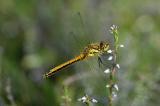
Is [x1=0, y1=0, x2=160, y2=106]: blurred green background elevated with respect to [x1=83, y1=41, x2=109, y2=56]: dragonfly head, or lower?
elevated

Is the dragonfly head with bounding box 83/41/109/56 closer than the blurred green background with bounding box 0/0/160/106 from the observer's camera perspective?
Yes

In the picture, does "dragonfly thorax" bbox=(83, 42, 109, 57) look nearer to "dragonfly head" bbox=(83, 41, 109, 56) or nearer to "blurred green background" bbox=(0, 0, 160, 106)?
"dragonfly head" bbox=(83, 41, 109, 56)

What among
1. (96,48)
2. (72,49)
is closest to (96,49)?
(96,48)

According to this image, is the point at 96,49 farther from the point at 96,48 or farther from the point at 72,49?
the point at 72,49

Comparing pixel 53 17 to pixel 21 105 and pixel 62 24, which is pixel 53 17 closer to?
pixel 62 24

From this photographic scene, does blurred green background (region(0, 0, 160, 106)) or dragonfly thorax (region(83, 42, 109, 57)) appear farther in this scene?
blurred green background (region(0, 0, 160, 106))

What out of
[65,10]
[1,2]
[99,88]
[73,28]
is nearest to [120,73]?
[99,88]

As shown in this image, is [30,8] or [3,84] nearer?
[3,84]

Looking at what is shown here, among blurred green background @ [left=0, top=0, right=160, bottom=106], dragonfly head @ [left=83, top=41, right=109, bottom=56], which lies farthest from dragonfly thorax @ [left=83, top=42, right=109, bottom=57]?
blurred green background @ [left=0, top=0, right=160, bottom=106]

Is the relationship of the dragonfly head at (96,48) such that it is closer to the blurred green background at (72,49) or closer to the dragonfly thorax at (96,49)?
the dragonfly thorax at (96,49)
